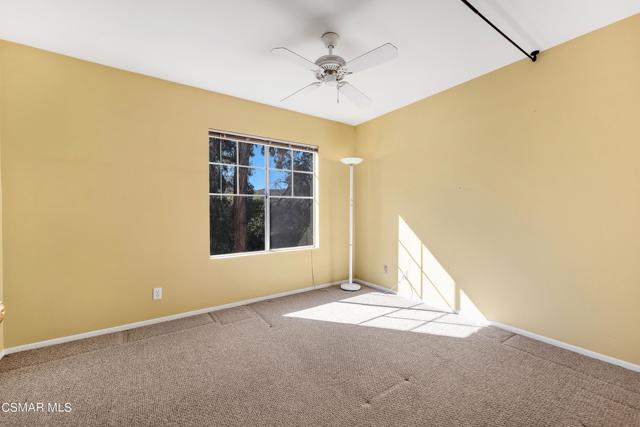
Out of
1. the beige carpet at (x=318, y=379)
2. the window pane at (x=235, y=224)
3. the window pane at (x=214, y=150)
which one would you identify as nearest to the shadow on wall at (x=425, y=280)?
the beige carpet at (x=318, y=379)

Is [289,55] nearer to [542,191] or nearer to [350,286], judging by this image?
[542,191]

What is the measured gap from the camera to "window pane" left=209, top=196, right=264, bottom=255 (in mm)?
3617

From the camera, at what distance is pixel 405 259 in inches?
157

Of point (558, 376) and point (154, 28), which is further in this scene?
point (154, 28)

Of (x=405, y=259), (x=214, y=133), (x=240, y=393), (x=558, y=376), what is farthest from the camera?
(x=405, y=259)

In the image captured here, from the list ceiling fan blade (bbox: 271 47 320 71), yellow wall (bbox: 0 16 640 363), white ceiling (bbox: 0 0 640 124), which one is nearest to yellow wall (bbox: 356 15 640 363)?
yellow wall (bbox: 0 16 640 363)

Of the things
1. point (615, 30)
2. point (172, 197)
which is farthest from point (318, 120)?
point (615, 30)

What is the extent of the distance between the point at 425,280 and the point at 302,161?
2464mm

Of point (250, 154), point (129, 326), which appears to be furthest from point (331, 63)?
point (129, 326)

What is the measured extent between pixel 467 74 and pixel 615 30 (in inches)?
43.8

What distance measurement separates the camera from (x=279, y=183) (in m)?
4.18

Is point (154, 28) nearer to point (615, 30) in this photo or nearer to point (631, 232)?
point (615, 30)

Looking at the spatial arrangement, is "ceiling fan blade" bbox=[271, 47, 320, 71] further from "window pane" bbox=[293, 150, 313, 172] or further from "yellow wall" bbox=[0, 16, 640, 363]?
"window pane" bbox=[293, 150, 313, 172]

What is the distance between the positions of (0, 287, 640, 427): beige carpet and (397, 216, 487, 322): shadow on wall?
0.35m
